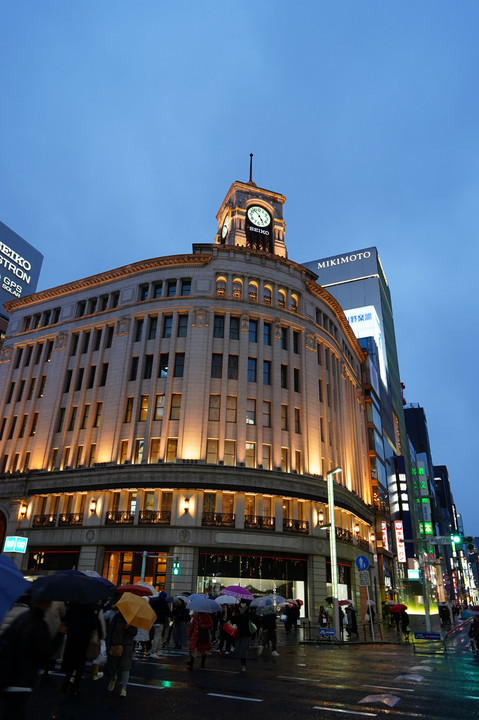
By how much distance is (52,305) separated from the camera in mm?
48000

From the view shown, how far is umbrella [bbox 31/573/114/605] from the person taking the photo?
20.1 ft

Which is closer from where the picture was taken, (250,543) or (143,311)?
(250,543)

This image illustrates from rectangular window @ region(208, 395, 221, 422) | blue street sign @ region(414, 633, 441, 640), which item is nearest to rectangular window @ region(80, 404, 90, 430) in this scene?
rectangular window @ region(208, 395, 221, 422)

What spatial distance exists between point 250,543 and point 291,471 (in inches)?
249

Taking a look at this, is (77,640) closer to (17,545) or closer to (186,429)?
(186,429)

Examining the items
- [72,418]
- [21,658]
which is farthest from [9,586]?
[72,418]

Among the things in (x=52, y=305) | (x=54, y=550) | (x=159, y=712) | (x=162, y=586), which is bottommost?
(x=159, y=712)

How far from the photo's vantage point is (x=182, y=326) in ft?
131

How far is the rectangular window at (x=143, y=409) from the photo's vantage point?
37031 mm

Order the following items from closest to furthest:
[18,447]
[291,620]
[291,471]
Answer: [291,620], [291,471], [18,447]

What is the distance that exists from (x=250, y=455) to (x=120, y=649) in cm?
2642

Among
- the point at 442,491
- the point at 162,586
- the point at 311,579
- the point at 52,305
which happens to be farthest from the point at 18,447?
the point at 442,491

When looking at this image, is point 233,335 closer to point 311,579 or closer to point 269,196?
point 311,579

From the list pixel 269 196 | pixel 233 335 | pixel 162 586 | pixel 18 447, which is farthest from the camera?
pixel 269 196
